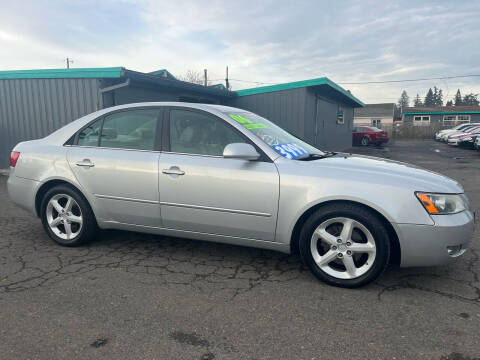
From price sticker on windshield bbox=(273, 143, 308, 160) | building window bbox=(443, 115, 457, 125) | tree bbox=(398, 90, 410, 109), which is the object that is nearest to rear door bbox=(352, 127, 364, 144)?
price sticker on windshield bbox=(273, 143, 308, 160)

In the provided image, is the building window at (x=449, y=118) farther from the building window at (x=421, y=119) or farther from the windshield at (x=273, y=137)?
the windshield at (x=273, y=137)

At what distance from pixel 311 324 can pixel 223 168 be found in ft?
4.89

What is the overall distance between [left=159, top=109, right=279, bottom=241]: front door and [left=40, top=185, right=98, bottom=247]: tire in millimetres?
986

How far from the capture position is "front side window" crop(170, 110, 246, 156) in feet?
11.3

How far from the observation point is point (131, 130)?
3.84 metres

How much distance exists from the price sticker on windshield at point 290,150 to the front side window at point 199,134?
350mm

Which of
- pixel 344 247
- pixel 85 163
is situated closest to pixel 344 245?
pixel 344 247

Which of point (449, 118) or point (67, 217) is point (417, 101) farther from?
point (67, 217)

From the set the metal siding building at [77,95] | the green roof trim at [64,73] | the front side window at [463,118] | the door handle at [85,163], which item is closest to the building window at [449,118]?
the front side window at [463,118]

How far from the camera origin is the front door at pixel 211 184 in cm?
317

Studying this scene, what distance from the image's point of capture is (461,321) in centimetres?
253

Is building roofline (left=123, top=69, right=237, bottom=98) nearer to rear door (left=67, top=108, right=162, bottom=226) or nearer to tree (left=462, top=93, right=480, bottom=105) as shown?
rear door (left=67, top=108, right=162, bottom=226)

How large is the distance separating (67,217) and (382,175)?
10.7 feet

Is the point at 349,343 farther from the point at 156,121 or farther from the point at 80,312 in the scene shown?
the point at 156,121
